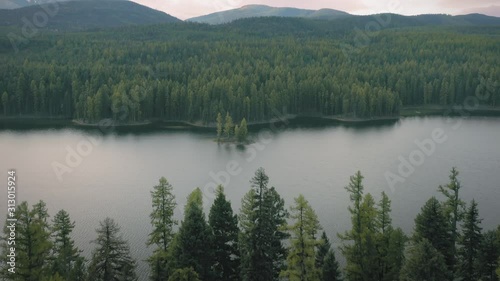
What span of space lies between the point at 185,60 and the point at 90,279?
152204 millimetres

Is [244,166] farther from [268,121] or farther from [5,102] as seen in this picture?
[5,102]

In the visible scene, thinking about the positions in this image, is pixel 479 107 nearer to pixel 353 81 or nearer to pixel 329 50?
pixel 353 81

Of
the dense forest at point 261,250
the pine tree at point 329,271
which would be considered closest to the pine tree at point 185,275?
the dense forest at point 261,250

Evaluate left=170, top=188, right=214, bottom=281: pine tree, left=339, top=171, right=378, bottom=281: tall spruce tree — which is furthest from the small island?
left=170, top=188, right=214, bottom=281: pine tree

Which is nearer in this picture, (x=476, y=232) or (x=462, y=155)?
(x=476, y=232)

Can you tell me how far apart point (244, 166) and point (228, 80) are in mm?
54069

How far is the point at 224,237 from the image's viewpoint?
36.8 metres

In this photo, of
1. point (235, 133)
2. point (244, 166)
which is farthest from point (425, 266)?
point (235, 133)

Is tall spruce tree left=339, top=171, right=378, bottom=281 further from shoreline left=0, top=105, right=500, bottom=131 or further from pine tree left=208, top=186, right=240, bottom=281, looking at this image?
shoreline left=0, top=105, right=500, bottom=131

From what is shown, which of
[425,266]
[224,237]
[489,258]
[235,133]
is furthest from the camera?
[235,133]

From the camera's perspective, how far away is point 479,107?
477 ft

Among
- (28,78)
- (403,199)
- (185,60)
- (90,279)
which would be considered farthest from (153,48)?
(90,279)

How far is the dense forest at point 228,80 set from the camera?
123 m

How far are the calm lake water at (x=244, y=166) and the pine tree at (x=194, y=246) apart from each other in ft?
30.1
